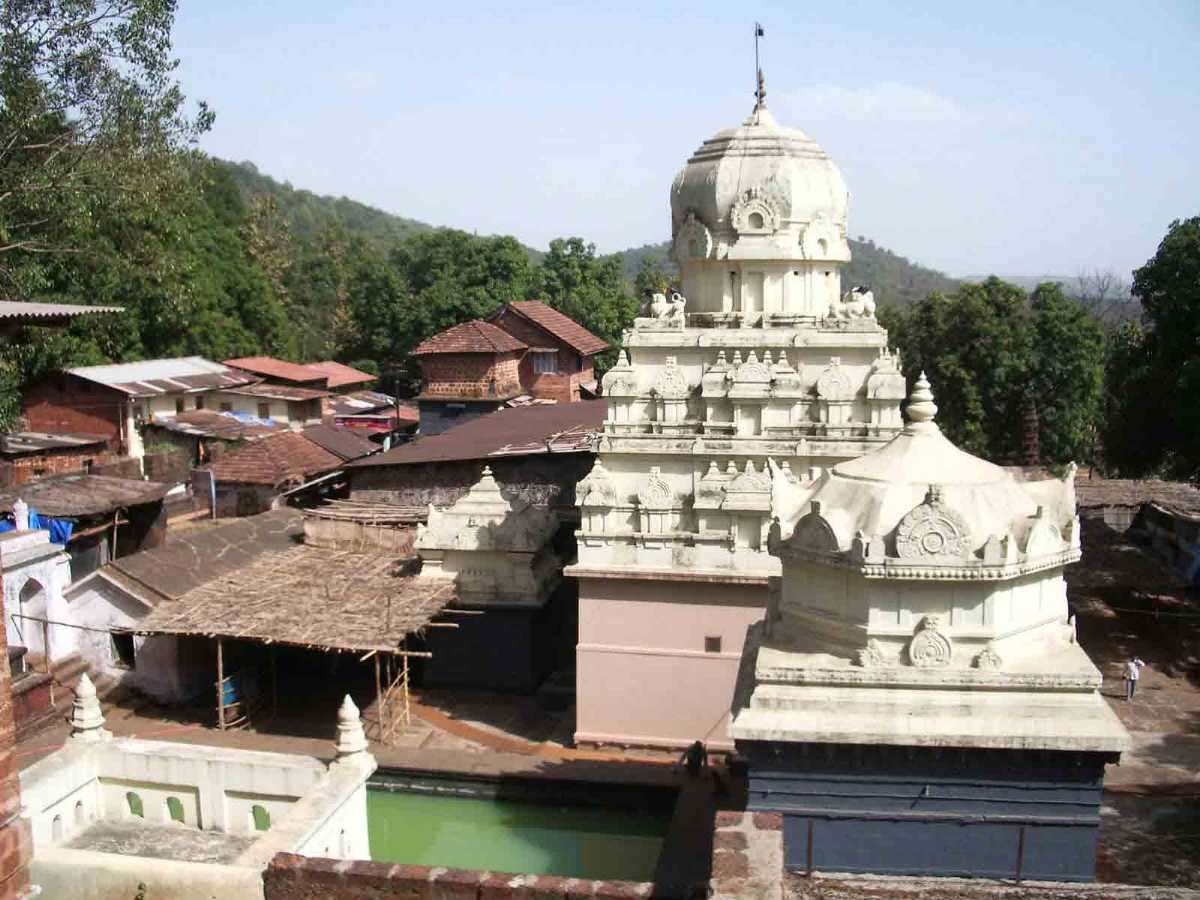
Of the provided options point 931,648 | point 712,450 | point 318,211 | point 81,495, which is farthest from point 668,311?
point 318,211

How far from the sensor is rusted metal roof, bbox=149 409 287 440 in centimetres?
3822

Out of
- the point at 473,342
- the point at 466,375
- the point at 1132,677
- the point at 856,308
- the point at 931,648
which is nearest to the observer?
the point at 931,648

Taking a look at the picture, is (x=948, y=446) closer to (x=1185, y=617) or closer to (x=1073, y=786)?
(x=1073, y=786)

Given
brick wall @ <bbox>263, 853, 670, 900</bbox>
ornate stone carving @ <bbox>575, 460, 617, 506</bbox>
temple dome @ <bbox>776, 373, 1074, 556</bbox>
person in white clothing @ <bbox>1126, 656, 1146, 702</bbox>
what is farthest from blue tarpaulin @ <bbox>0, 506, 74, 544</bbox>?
person in white clothing @ <bbox>1126, 656, 1146, 702</bbox>

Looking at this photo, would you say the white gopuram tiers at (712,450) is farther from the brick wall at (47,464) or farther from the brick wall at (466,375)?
the brick wall at (466,375)

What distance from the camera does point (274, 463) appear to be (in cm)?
3234

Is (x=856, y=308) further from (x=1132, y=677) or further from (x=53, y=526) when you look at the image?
(x=53, y=526)

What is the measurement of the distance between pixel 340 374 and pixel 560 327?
11772 millimetres

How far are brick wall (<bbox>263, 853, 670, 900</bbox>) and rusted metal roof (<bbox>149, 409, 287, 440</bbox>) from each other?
93.6 ft

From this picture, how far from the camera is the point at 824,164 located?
770 inches

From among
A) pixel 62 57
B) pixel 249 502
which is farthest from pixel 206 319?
pixel 62 57

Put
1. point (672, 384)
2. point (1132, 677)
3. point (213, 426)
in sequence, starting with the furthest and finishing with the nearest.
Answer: point (213, 426)
point (1132, 677)
point (672, 384)

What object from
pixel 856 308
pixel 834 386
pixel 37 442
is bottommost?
pixel 37 442

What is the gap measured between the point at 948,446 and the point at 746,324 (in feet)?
25.0
